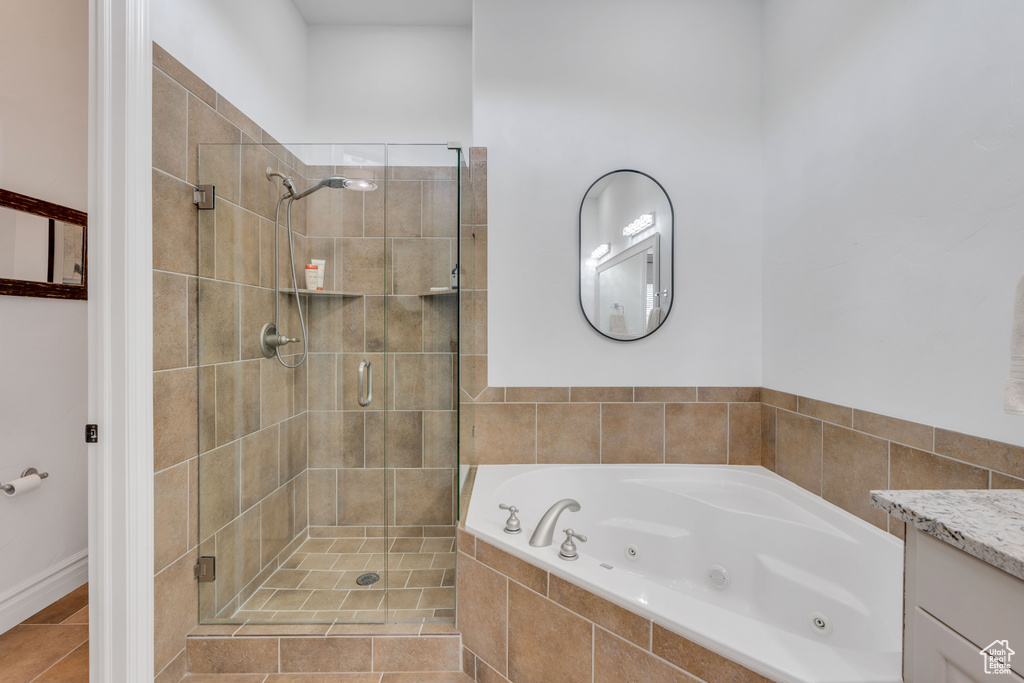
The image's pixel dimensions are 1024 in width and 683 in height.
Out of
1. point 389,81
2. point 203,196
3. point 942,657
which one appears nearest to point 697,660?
point 942,657

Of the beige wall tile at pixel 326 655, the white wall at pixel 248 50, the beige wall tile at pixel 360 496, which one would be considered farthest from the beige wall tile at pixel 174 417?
the white wall at pixel 248 50

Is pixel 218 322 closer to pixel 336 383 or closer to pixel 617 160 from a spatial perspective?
pixel 336 383

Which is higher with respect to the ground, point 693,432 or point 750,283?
point 750,283

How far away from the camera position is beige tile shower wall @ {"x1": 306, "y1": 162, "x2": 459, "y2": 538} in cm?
162

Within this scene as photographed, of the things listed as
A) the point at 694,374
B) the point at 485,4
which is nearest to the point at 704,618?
the point at 694,374

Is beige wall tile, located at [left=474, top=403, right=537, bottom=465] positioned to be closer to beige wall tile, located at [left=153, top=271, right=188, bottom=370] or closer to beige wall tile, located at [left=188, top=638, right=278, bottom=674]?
beige wall tile, located at [left=188, top=638, right=278, bottom=674]

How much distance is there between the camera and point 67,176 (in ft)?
6.21

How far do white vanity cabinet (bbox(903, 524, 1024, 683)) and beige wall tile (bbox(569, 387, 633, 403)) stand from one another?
1.35m

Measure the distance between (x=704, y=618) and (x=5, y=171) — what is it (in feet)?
9.06

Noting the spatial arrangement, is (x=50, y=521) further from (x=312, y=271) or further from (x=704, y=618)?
(x=704, y=618)

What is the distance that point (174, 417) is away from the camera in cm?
142

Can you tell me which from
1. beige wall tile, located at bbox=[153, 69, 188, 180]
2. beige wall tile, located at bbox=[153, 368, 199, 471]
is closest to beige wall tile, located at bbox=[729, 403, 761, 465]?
beige wall tile, located at bbox=[153, 368, 199, 471]

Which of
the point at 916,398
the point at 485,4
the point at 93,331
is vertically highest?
the point at 485,4

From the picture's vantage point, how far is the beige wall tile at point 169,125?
136cm
